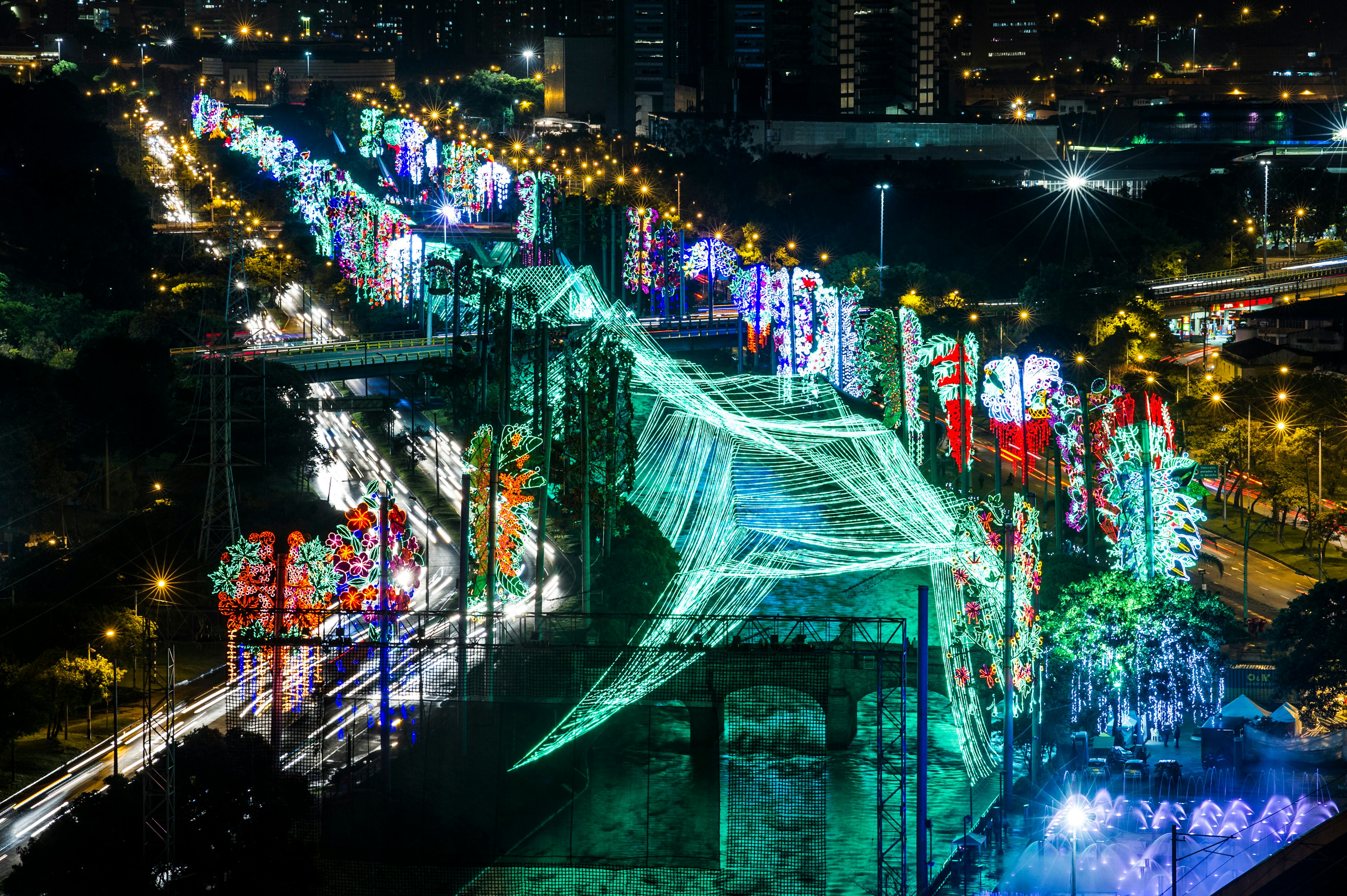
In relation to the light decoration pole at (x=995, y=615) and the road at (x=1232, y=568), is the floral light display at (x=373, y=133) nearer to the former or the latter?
the road at (x=1232, y=568)

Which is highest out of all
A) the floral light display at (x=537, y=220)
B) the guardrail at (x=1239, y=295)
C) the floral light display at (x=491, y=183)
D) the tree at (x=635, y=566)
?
the floral light display at (x=491, y=183)

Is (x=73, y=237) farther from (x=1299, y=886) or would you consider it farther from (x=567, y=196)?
(x=1299, y=886)

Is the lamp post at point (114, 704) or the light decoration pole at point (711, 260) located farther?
the light decoration pole at point (711, 260)

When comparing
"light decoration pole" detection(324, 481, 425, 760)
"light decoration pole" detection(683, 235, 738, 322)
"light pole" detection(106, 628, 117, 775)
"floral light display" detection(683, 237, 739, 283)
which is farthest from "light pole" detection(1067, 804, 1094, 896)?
"floral light display" detection(683, 237, 739, 283)

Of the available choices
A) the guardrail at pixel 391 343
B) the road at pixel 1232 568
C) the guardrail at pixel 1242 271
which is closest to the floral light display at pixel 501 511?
the road at pixel 1232 568

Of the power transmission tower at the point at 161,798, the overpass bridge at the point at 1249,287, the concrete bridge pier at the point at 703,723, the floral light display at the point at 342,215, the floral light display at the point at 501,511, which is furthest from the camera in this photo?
the overpass bridge at the point at 1249,287

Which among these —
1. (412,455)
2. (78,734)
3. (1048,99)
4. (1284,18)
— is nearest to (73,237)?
(412,455)
